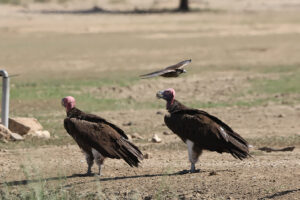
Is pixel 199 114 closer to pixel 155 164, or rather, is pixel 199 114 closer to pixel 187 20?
pixel 155 164

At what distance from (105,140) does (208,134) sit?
1199 mm

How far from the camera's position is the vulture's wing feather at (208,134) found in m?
9.79

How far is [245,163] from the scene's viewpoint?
10.8 m

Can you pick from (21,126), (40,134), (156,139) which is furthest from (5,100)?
(156,139)

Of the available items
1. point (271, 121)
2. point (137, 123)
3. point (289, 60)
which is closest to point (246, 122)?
point (271, 121)

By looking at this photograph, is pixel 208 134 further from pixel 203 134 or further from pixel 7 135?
pixel 7 135

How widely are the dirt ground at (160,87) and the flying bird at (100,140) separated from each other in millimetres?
299

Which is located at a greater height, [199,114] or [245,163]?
[199,114]

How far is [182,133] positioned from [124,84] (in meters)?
10.4

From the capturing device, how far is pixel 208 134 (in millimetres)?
9828

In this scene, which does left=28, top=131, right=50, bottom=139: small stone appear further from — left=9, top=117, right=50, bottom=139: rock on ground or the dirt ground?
the dirt ground

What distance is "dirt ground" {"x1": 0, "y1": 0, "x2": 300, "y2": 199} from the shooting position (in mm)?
9531

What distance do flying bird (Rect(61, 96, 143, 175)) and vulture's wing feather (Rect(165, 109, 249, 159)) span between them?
0.62 meters

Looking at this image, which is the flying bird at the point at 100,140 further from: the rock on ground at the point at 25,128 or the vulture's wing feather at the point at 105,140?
the rock on ground at the point at 25,128
